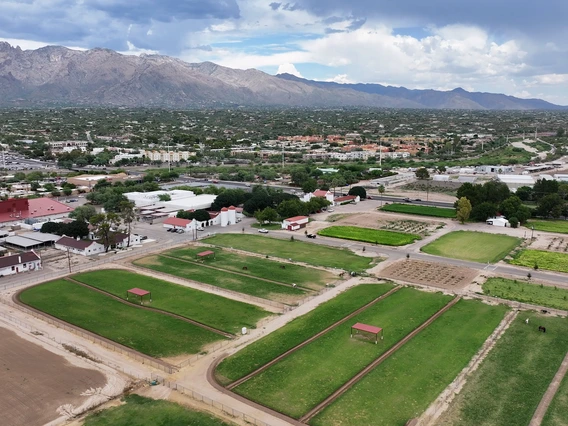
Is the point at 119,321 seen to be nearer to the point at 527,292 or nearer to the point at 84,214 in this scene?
the point at 84,214

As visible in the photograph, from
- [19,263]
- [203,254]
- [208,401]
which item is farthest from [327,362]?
[19,263]

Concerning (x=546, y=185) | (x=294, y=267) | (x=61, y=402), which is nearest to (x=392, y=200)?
(x=546, y=185)

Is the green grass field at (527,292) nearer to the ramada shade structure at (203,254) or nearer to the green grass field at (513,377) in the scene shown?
the green grass field at (513,377)

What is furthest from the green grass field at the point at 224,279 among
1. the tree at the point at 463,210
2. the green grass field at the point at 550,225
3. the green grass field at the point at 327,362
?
the green grass field at the point at 550,225

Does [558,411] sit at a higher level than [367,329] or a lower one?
lower

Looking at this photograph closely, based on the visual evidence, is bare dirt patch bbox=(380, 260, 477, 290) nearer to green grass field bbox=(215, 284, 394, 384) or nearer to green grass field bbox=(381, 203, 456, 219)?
green grass field bbox=(215, 284, 394, 384)
